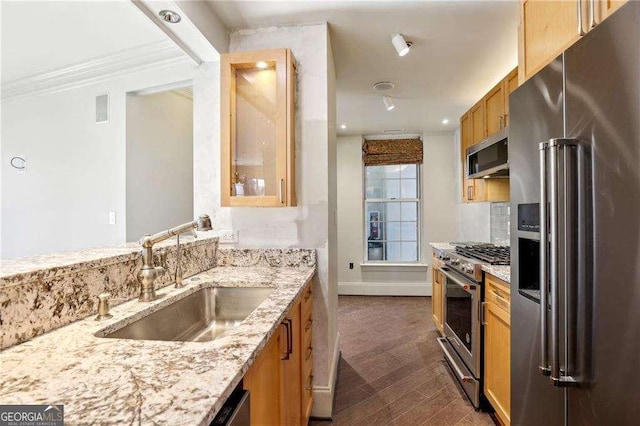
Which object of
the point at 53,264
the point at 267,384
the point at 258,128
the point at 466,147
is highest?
the point at 466,147

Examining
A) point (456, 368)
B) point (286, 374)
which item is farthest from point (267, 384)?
point (456, 368)

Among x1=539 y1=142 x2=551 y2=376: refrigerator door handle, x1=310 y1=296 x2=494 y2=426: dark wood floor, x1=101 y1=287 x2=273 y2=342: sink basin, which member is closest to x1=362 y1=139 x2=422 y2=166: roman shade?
x1=310 y1=296 x2=494 y2=426: dark wood floor

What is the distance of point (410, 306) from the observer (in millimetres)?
4395

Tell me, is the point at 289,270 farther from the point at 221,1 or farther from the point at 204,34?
the point at 221,1

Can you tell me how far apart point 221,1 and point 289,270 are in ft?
5.23

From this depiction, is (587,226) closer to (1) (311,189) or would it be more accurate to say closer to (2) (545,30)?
(2) (545,30)

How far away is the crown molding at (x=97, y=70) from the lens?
2.46 meters

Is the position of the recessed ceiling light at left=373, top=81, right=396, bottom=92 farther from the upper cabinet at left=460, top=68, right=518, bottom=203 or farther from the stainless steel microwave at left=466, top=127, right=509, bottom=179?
the stainless steel microwave at left=466, top=127, right=509, bottom=179

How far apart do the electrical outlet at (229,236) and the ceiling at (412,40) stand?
4.37ft

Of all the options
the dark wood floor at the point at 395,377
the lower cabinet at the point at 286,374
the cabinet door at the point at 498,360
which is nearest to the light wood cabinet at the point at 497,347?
the cabinet door at the point at 498,360

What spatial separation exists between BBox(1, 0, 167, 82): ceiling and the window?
355 centimetres

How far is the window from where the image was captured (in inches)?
200

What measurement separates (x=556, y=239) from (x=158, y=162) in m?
3.11

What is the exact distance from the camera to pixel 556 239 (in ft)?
3.48
